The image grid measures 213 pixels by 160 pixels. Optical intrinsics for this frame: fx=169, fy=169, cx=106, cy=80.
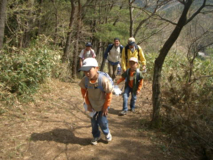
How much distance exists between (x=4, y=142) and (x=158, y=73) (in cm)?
293

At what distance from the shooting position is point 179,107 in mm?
3365

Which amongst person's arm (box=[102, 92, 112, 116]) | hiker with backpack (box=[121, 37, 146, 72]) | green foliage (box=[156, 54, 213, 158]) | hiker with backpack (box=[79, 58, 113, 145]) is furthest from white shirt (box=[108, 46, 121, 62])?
person's arm (box=[102, 92, 112, 116])

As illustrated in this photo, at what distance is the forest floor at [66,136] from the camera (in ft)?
8.70

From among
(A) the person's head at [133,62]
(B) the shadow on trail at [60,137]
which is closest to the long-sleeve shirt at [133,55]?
(A) the person's head at [133,62]

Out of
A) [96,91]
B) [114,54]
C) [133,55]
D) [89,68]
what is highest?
[114,54]

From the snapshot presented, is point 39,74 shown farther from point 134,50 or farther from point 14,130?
point 134,50

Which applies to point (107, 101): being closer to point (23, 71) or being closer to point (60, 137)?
point (60, 137)

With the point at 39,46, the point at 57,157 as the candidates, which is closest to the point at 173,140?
the point at 57,157

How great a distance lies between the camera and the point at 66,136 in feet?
10.2

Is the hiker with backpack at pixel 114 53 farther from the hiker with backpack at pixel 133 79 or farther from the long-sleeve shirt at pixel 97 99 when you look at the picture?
the long-sleeve shirt at pixel 97 99

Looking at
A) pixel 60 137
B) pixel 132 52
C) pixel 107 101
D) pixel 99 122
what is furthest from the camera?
pixel 132 52

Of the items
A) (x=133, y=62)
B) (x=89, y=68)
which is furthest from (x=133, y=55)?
(x=89, y=68)

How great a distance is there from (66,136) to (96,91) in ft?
3.75

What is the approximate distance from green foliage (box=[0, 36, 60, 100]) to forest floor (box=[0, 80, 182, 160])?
0.40 meters
